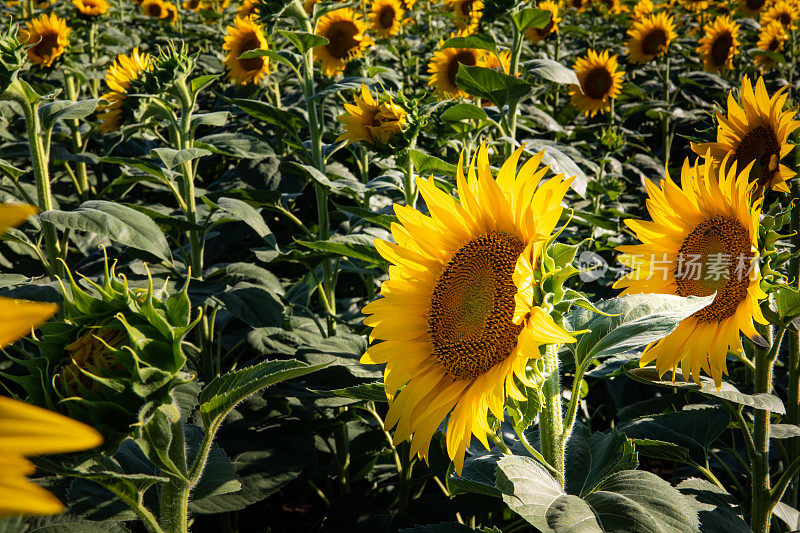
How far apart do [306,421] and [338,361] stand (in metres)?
0.29

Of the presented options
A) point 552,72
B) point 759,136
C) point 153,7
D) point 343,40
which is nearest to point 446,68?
point 343,40

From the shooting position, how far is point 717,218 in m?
1.28

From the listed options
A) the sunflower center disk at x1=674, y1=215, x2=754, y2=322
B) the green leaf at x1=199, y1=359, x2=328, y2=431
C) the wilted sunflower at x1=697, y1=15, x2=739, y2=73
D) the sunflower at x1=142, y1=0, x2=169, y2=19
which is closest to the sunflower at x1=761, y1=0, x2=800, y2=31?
the wilted sunflower at x1=697, y1=15, x2=739, y2=73

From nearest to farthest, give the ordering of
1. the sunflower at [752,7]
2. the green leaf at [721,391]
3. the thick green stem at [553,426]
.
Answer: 1. the thick green stem at [553,426]
2. the green leaf at [721,391]
3. the sunflower at [752,7]

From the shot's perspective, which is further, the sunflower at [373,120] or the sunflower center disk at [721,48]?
the sunflower center disk at [721,48]

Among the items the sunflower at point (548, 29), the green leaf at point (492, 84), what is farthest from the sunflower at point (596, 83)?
the green leaf at point (492, 84)

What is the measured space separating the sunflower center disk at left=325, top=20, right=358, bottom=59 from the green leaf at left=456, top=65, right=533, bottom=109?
3.71ft

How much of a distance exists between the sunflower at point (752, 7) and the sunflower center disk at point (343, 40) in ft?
12.3

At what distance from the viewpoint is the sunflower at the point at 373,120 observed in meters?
1.72

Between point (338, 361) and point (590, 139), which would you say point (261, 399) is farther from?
point (590, 139)

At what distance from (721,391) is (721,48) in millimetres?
3541

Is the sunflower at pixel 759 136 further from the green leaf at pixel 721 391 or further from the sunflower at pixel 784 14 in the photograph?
the sunflower at pixel 784 14

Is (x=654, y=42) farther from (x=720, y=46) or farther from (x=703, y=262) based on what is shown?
(x=703, y=262)

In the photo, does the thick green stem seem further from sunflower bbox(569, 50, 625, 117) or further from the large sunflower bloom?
sunflower bbox(569, 50, 625, 117)
